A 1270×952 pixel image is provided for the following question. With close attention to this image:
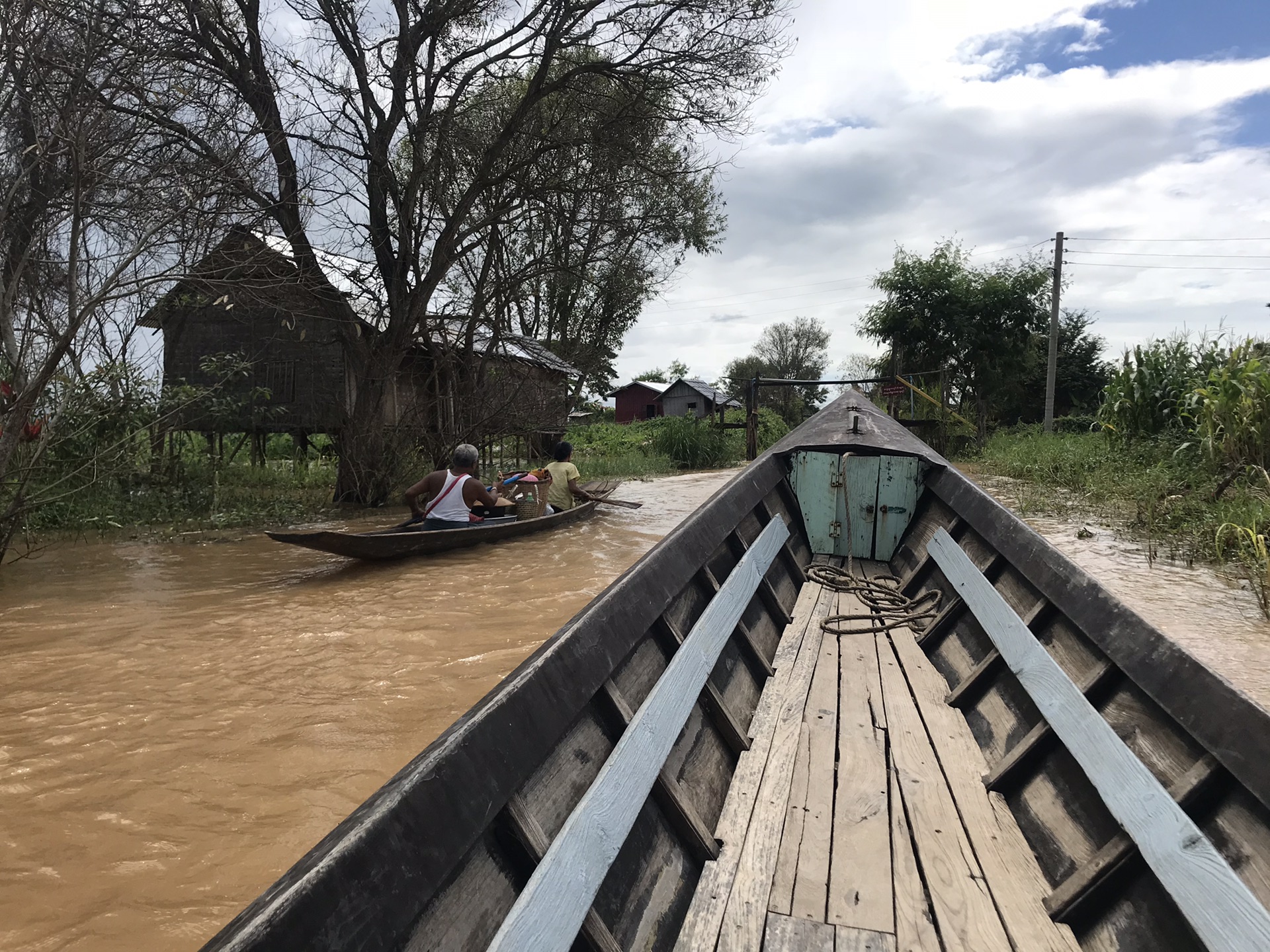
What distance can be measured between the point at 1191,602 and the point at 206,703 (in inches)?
284

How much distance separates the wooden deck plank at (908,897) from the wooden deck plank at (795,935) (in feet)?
0.57

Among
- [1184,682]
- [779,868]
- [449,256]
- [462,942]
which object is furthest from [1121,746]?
Result: [449,256]

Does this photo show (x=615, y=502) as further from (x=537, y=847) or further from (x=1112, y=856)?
(x=537, y=847)

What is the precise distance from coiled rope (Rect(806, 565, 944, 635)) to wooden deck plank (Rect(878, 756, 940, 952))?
1624 mm

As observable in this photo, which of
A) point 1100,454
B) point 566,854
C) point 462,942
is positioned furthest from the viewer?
point 1100,454

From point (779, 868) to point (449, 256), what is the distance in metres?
10.4

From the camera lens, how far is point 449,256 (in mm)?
10984

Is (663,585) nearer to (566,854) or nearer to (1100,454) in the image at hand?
(566,854)

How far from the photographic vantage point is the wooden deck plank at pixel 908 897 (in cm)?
183

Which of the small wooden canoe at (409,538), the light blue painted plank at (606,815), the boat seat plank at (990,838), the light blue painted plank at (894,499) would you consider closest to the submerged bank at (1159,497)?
the light blue painted plank at (894,499)

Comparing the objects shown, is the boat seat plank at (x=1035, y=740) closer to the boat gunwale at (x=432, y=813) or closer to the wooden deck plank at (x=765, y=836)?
the wooden deck plank at (x=765, y=836)

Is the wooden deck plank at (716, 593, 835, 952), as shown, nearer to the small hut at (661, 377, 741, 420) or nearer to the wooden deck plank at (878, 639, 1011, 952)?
the wooden deck plank at (878, 639, 1011, 952)

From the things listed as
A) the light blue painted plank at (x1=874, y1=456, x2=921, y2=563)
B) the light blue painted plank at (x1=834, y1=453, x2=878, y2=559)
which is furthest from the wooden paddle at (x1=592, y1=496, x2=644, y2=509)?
the light blue painted plank at (x1=874, y1=456, x2=921, y2=563)

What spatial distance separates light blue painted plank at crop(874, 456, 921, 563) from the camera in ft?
17.6
